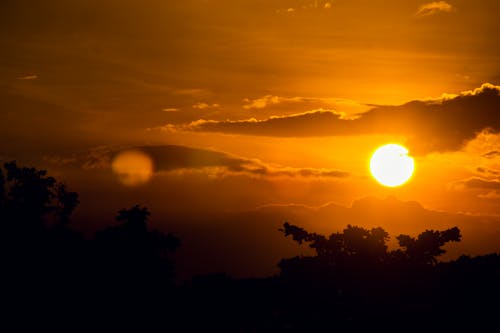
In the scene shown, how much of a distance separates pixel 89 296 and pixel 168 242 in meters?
3.13

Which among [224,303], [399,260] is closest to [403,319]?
[399,260]

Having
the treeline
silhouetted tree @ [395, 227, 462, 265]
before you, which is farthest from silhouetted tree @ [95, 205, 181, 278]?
silhouetted tree @ [395, 227, 462, 265]

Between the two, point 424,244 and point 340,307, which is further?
point 424,244

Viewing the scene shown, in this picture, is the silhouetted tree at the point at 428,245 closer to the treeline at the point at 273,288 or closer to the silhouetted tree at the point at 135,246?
the treeline at the point at 273,288

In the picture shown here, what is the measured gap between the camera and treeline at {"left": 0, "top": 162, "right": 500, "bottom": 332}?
48.4ft

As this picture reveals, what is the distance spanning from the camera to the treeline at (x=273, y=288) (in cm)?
1475

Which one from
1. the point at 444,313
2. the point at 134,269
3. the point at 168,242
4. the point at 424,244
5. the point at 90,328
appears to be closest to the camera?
the point at 444,313

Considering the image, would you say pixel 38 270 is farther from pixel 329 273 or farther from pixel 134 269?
pixel 329 273

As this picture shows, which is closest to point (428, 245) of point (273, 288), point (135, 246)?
point (273, 288)

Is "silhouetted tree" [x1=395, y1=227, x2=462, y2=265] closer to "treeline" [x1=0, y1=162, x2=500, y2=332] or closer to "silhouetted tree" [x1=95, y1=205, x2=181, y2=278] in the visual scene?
"treeline" [x1=0, y1=162, x2=500, y2=332]

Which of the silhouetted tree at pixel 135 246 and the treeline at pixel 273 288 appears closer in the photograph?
the treeline at pixel 273 288

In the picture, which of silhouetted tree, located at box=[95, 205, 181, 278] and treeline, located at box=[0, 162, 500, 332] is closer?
treeline, located at box=[0, 162, 500, 332]

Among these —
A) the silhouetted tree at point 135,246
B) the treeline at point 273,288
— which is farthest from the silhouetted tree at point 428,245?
the silhouetted tree at point 135,246

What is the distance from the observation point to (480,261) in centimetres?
1623
